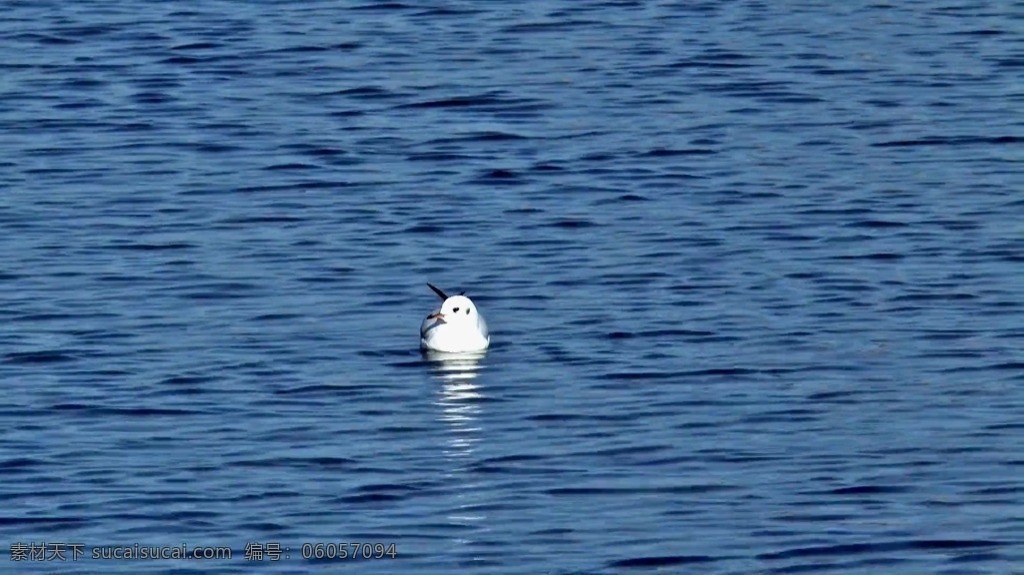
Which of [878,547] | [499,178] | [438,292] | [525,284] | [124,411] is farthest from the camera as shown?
[499,178]

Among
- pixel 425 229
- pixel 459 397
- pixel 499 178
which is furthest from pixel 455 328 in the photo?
pixel 499 178

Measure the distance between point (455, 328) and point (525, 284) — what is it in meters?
2.09

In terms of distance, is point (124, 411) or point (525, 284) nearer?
point (124, 411)

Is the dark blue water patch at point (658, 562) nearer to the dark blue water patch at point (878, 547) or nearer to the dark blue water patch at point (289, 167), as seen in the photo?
the dark blue water patch at point (878, 547)

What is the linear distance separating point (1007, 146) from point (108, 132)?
29.6 feet

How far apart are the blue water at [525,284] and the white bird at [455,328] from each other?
15 cm

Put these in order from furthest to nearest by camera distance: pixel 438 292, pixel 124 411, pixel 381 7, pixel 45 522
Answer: pixel 381 7 < pixel 438 292 < pixel 124 411 < pixel 45 522

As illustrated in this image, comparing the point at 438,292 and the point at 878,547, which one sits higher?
the point at 878,547

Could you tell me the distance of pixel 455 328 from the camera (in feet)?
60.7

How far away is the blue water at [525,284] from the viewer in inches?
581

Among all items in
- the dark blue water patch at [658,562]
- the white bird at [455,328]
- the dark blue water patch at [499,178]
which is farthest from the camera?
the dark blue water patch at [499,178]

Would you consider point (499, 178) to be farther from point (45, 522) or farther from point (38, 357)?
point (45, 522)

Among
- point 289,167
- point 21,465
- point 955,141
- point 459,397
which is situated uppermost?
point 21,465

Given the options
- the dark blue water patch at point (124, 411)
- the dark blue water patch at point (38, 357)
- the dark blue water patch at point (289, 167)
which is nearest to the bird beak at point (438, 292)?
the dark blue water patch at point (38, 357)
